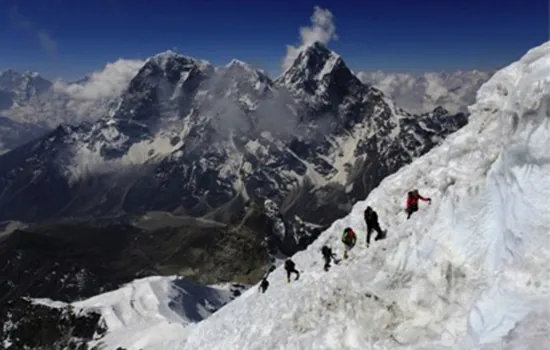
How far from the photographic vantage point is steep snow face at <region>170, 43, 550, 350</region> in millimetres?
18156

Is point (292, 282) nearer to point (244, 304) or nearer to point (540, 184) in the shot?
point (244, 304)

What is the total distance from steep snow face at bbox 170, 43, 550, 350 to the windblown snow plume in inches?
1.9

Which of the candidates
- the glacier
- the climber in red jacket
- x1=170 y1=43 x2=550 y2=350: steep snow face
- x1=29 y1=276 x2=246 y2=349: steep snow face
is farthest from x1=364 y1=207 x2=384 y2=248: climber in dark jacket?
x1=29 y1=276 x2=246 y2=349: steep snow face

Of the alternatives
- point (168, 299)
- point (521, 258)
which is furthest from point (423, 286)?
point (168, 299)

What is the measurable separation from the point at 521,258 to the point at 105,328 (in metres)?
96.8

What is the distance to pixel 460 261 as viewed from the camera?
22.5 meters

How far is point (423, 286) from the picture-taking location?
77.7ft

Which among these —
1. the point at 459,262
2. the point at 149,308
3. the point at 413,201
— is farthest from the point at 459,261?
the point at 149,308

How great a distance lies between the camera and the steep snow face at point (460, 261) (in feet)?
59.6

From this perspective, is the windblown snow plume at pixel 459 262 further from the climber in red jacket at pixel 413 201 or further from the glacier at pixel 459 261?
the climber in red jacket at pixel 413 201

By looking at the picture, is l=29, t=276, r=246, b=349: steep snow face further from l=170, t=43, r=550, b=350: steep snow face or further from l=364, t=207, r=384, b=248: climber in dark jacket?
l=364, t=207, r=384, b=248: climber in dark jacket

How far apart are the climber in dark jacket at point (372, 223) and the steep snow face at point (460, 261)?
79 cm

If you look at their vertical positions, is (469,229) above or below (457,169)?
below

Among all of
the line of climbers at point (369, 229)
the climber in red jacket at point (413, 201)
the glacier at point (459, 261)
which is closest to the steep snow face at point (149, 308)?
the line of climbers at point (369, 229)
